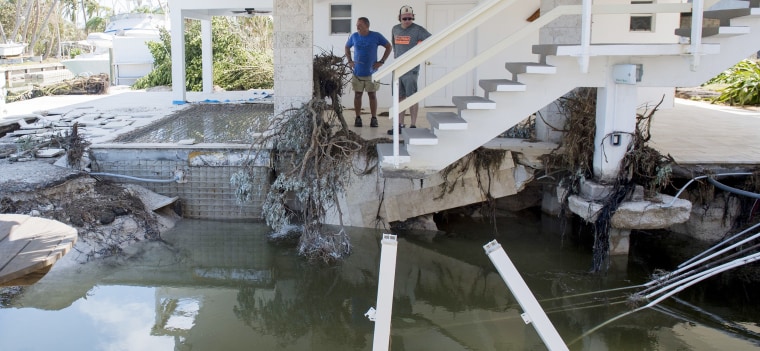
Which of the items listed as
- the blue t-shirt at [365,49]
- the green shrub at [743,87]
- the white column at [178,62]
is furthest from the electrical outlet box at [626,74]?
the white column at [178,62]

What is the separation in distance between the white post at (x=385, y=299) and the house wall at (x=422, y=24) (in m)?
9.58

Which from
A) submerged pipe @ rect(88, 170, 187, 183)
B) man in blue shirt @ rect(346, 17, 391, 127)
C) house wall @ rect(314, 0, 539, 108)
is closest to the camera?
submerged pipe @ rect(88, 170, 187, 183)

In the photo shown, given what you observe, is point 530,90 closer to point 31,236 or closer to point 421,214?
point 421,214

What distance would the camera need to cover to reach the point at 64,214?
857 centimetres

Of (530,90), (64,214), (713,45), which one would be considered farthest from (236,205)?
(713,45)

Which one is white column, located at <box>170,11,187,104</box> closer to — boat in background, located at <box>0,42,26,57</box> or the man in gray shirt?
the man in gray shirt

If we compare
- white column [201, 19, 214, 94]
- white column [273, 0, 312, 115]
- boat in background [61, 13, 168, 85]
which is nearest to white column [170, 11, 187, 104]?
white column [201, 19, 214, 94]

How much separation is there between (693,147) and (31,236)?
25.9 feet

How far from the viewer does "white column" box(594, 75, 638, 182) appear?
783 centimetres

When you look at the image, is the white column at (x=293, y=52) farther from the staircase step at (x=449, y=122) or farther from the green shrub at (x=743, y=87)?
the green shrub at (x=743, y=87)

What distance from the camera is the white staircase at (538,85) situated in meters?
7.61

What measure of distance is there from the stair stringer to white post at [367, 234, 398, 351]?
3602mm

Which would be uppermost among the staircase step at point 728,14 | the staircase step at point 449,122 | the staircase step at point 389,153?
the staircase step at point 728,14

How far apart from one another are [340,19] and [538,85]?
6.99 m
